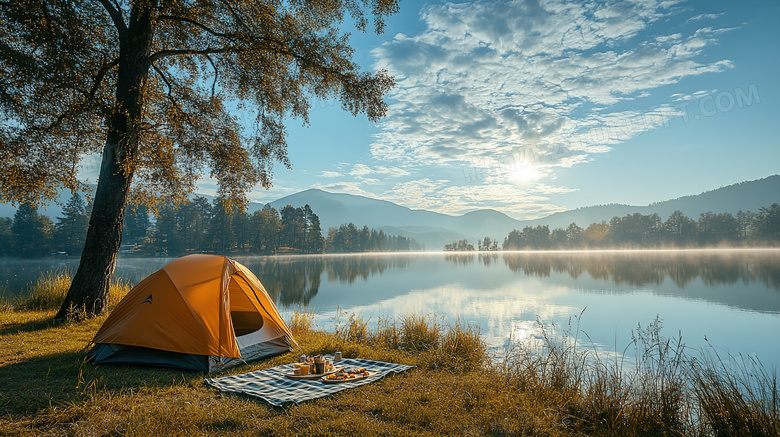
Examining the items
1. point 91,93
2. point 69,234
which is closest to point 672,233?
point 91,93

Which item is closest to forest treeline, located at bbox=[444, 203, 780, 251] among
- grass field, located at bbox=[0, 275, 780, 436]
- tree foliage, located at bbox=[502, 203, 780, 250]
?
tree foliage, located at bbox=[502, 203, 780, 250]

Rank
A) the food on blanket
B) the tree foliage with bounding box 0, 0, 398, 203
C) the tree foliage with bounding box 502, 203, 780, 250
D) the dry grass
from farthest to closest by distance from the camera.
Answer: the tree foliage with bounding box 502, 203, 780, 250 < the dry grass < the tree foliage with bounding box 0, 0, 398, 203 < the food on blanket

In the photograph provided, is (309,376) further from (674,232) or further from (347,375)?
(674,232)

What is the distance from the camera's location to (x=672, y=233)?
302 ft

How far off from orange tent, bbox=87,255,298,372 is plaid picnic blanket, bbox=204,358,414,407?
756mm

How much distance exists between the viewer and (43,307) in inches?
382

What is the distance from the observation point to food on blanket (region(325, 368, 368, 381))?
5078mm

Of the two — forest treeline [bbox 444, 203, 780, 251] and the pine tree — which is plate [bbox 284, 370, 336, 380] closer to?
the pine tree

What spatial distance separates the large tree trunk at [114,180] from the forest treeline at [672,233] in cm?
10434

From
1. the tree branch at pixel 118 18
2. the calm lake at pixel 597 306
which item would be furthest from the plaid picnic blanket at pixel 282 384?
the tree branch at pixel 118 18

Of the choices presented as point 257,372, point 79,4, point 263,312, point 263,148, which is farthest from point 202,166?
point 257,372

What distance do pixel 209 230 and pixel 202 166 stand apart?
61.8m

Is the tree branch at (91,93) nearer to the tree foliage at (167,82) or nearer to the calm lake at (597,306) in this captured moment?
the tree foliage at (167,82)

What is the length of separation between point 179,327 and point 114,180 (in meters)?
4.65
